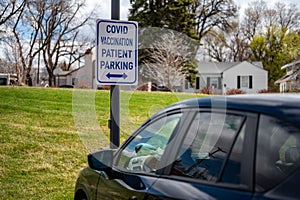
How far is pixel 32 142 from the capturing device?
375 inches

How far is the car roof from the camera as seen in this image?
2.20m

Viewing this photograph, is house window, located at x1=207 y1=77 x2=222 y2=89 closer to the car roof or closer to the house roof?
the house roof

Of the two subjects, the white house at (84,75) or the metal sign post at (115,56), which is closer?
the metal sign post at (115,56)

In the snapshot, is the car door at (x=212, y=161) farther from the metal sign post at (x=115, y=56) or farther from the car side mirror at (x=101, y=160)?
the metal sign post at (x=115, y=56)

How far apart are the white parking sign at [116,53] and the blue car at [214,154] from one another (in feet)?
7.26

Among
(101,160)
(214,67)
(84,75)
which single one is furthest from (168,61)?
(214,67)

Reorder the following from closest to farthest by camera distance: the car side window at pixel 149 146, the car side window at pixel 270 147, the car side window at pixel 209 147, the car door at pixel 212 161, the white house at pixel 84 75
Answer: the car side window at pixel 270 147
the car door at pixel 212 161
the car side window at pixel 209 147
the car side window at pixel 149 146
the white house at pixel 84 75

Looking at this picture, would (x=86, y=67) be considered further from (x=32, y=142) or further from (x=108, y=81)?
(x=108, y=81)

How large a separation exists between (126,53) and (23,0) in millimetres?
26572

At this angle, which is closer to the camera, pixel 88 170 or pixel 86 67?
pixel 88 170

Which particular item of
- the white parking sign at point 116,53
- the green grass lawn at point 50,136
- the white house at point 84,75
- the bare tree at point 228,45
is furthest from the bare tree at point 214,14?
the white parking sign at point 116,53

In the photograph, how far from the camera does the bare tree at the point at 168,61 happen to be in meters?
21.2

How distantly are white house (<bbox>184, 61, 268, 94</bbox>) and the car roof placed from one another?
42344 mm

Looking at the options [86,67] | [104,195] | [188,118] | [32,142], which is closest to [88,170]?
[104,195]
